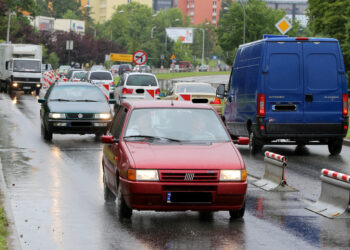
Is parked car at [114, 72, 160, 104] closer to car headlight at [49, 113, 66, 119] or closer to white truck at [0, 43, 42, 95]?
car headlight at [49, 113, 66, 119]

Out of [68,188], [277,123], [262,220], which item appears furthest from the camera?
[277,123]

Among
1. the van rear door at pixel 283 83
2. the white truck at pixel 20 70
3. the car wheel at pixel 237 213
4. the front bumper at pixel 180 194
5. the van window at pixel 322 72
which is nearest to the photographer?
the front bumper at pixel 180 194

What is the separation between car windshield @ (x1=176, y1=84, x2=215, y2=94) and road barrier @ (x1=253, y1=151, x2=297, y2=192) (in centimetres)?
1780

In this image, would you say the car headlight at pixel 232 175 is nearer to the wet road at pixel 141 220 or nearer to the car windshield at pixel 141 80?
the wet road at pixel 141 220

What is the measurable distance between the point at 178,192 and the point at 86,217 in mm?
1528

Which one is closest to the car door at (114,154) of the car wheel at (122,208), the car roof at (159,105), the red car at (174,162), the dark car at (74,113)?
the red car at (174,162)

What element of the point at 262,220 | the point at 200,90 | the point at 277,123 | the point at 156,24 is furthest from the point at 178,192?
the point at 156,24

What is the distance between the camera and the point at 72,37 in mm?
133250

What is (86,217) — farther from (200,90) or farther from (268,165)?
(200,90)

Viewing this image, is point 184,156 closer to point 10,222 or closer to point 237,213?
point 237,213

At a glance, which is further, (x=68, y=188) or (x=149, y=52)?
(x=149, y=52)

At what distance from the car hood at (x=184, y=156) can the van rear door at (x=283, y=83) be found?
776 centimetres

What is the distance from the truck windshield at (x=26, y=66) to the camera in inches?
2039

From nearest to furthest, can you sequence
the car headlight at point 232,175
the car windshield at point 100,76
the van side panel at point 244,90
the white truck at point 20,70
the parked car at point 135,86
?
the car headlight at point 232,175 → the van side panel at point 244,90 → the parked car at point 135,86 → the car windshield at point 100,76 → the white truck at point 20,70
